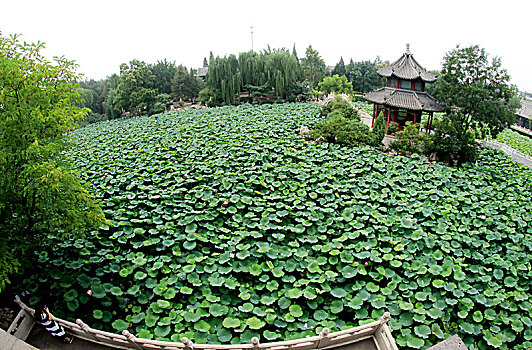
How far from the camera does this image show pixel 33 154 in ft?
17.6

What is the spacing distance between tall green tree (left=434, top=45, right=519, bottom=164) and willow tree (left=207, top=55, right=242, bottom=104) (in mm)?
18428

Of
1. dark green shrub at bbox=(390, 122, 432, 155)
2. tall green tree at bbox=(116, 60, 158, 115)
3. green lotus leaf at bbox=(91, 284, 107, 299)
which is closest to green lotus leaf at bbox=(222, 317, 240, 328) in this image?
green lotus leaf at bbox=(91, 284, 107, 299)

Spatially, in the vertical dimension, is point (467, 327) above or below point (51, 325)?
below

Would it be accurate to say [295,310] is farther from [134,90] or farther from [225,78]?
[134,90]

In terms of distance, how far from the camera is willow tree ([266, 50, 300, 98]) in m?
29.1

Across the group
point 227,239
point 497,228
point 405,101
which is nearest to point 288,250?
point 227,239

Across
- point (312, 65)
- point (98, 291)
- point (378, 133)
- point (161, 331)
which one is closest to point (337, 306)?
point (161, 331)

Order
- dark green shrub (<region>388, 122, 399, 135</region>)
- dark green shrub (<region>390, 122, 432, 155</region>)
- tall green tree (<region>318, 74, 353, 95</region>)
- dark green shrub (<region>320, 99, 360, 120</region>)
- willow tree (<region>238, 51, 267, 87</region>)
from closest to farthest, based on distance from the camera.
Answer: dark green shrub (<region>390, 122, 432, 155</region>) < dark green shrub (<region>388, 122, 399, 135</region>) < dark green shrub (<region>320, 99, 360, 120</region>) < willow tree (<region>238, 51, 267, 87</region>) < tall green tree (<region>318, 74, 353, 95</region>)

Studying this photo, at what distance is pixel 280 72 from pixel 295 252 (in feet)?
80.9

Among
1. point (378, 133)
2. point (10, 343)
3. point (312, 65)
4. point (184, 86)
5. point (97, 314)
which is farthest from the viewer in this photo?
point (312, 65)

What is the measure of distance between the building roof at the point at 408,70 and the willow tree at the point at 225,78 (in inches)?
581

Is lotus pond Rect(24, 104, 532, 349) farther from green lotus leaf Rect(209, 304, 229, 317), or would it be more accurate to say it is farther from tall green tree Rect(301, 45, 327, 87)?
tall green tree Rect(301, 45, 327, 87)

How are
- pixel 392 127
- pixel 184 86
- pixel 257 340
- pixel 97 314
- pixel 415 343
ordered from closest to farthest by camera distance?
1. pixel 257 340
2. pixel 415 343
3. pixel 97 314
4. pixel 392 127
5. pixel 184 86

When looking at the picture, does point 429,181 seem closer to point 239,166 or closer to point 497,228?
point 497,228
